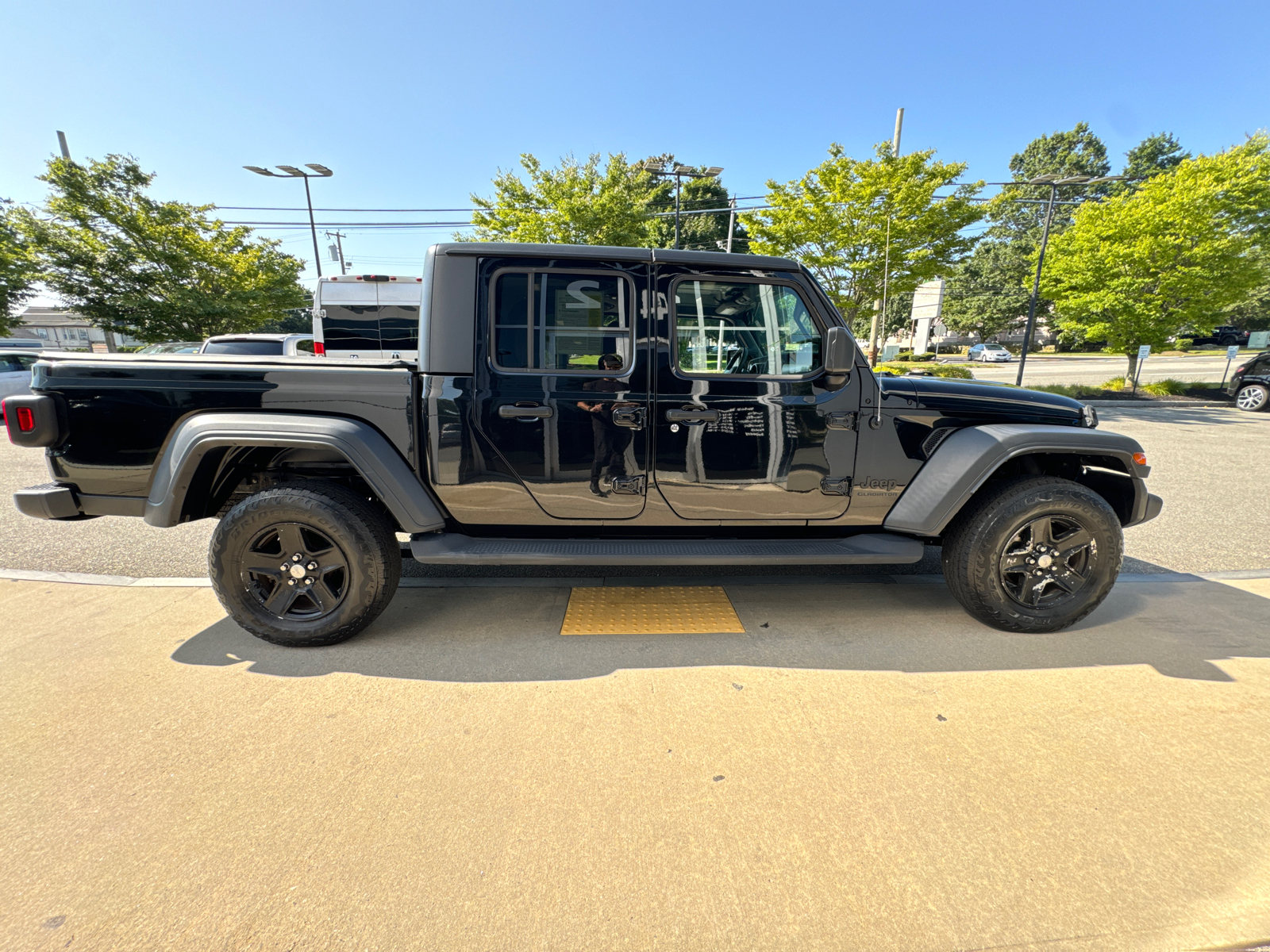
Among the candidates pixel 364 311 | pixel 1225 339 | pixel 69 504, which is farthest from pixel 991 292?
pixel 69 504

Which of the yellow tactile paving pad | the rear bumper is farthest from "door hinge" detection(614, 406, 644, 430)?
the rear bumper

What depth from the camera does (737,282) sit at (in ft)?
9.25

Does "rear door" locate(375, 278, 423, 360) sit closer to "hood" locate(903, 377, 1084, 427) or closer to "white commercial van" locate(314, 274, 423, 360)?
"white commercial van" locate(314, 274, 423, 360)

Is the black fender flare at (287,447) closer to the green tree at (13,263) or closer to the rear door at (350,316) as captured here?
the rear door at (350,316)

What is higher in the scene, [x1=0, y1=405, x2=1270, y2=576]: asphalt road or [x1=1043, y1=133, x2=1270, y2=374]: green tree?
[x1=1043, y1=133, x2=1270, y2=374]: green tree

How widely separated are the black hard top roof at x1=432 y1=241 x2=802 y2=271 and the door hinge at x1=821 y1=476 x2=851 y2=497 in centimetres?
112

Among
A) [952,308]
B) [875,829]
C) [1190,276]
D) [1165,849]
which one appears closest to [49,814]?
[875,829]

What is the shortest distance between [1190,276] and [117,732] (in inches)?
756

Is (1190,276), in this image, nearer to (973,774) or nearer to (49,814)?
(973,774)

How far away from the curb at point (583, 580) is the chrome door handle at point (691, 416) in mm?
1230

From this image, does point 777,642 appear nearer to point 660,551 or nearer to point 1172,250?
point 660,551

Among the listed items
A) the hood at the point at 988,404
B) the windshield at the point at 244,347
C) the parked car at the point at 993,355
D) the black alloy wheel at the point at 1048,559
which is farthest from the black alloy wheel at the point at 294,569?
the parked car at the point at 993,355

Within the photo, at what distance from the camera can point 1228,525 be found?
15.8 feet

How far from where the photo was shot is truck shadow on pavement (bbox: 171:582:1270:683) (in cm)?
262
